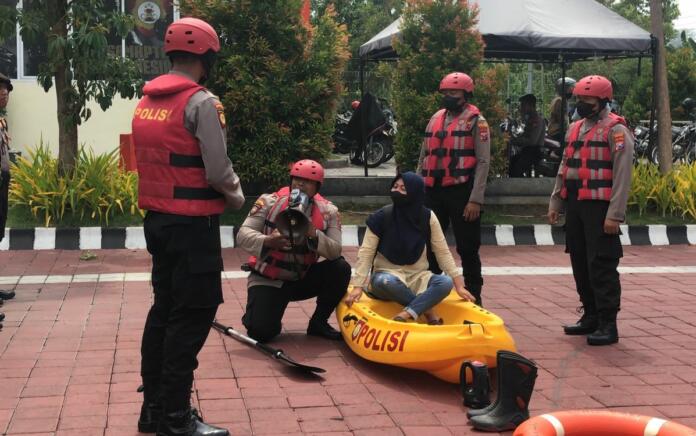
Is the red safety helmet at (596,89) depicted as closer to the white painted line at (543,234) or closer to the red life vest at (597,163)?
the red life vest at (597,163)

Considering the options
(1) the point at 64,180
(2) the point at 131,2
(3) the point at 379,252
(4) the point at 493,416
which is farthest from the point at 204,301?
(2) the point at 131,2

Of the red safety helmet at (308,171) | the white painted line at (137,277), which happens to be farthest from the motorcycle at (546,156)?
the red safety helmet at (308,171)

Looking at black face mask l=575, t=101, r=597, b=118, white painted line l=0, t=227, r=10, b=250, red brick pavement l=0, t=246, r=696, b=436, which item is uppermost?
black face mask l=575, t=101, r=597, b=118

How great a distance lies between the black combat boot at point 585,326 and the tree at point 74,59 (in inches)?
227

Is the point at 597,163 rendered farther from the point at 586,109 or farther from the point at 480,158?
the point at 480,158

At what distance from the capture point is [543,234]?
37.3 ft

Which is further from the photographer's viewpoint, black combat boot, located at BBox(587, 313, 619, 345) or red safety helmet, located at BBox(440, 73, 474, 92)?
red safety helmet, located at BBox(440, 73, 474, 92)

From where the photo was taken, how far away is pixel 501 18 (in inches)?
507

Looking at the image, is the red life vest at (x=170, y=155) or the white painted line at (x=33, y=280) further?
the white painted line at (x=33, y=280)

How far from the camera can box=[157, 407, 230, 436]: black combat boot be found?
170 inches

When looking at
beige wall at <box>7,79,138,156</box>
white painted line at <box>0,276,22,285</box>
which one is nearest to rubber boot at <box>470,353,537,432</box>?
white painted line at <box>0,276,22,285</box>

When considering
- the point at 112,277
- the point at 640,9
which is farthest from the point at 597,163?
the point at 640,9

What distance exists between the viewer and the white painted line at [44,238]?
32.9ft

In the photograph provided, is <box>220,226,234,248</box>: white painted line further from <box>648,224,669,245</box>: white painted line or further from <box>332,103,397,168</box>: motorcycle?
<box>648,224,669,245</box>: white painted line
